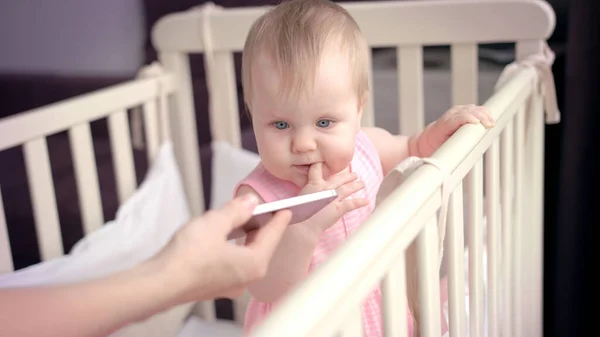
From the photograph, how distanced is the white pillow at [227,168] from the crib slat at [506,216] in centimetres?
55

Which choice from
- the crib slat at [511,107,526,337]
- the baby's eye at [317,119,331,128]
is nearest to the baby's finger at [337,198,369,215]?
the baby's eye at [317,119,331,128]

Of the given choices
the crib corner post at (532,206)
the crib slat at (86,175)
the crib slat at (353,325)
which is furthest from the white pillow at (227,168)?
the crib slat at (353,325)

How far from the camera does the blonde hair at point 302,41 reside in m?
0.71

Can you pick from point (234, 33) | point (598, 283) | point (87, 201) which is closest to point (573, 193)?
point (598, 283)

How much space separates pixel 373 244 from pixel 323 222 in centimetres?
21

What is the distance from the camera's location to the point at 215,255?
0.48 metres

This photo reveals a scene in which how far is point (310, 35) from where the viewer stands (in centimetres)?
71

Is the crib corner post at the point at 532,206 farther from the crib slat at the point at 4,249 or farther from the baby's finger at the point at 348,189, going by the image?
the crib slat at the point at 4,249

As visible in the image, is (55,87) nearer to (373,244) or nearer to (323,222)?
(323,222)

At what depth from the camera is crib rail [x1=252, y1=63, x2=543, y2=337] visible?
1.41 ft

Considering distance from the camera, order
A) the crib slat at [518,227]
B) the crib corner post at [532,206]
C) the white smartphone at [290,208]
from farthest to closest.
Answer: the crib corner post at [532,206] < the crib slat at [518,227] < the white smartphone at [290,208]

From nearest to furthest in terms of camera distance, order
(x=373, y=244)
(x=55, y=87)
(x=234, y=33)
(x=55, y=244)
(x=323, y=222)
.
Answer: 1. (x=373, y=244)
2. (x=323, y=222)
3. (x=55, y=244)
4. (x=234, y=33)
5. (x=55, y=87)

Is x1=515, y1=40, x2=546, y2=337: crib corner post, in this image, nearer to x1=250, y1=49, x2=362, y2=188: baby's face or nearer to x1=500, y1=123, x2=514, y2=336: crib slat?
x1=500, y1=123, x2=514, y2=336: crib slat

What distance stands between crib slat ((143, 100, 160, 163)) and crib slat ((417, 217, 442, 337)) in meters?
0.82
